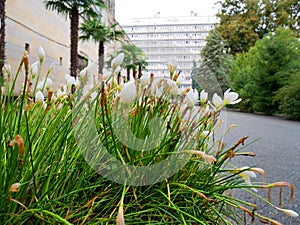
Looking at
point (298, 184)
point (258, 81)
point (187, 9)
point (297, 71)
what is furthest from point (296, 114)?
point (187, 9)

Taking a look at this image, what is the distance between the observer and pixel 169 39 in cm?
92

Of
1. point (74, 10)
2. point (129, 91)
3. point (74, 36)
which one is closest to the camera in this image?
point (129, 91)

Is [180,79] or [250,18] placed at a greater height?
[250,18]

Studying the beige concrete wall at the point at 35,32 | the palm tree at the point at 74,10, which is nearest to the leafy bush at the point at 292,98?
the beige concrete wall at the point at 35,32

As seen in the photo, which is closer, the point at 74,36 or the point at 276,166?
the point at 276,166

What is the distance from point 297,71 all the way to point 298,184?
26.7 ft

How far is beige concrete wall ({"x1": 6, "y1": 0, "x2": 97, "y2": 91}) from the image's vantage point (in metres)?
6.63

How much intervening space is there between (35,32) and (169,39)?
7662 millimetres

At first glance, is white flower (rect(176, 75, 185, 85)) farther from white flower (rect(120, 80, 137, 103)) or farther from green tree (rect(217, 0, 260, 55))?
green tree (rect(217, 0, 260, 55))

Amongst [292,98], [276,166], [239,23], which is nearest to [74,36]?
[276,166]

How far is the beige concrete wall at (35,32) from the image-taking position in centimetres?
663

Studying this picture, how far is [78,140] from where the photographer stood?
580mm

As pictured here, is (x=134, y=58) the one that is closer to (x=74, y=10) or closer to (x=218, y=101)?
(x=218, y=101)

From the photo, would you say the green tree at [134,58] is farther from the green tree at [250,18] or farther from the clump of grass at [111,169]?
the green tree at [250,18]
